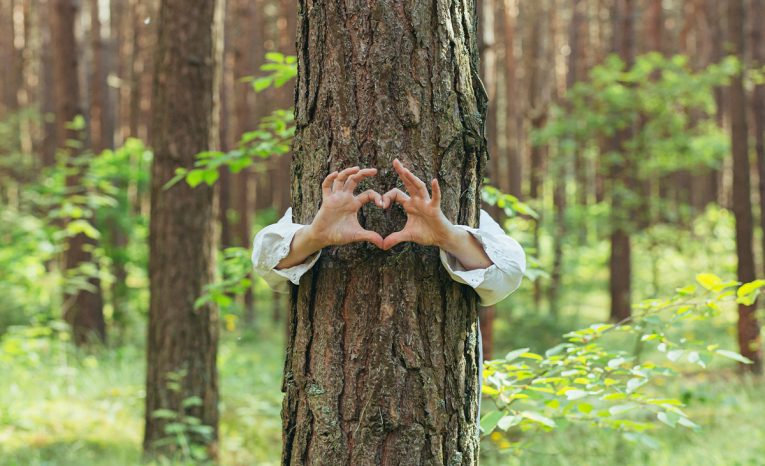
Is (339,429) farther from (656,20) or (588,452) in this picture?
(656,20)

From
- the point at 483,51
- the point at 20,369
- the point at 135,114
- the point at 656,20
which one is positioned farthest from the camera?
the point at 135,114

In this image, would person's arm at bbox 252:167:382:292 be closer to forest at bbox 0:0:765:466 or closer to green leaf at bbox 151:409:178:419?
forest at bbox 0:0:765:466

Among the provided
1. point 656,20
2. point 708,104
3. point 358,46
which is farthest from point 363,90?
point 656,20

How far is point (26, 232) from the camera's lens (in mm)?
9375

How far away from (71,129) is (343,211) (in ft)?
29.9

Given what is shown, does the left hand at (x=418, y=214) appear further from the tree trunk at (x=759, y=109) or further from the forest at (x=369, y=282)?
the tree trunk at (x=759, y=109)

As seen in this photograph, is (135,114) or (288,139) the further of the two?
(135,114)

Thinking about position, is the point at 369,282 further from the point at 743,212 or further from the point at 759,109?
the point at 759,109

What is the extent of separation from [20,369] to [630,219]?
10823 mm

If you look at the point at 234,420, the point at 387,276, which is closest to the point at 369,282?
the point at 387,276

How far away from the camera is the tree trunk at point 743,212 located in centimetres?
971

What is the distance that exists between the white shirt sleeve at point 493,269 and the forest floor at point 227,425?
110 inches

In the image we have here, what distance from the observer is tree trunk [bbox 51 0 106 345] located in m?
10.1

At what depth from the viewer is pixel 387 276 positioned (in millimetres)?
2227
